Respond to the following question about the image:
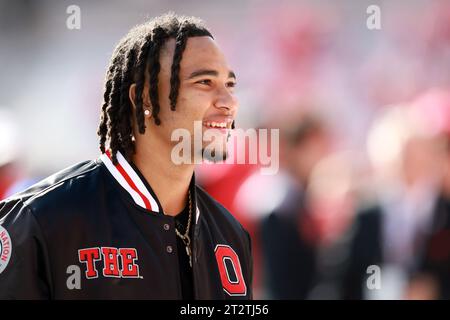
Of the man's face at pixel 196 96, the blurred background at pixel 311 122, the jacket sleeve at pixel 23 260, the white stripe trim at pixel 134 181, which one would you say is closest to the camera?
the jacket sleeve at pixel 23 260

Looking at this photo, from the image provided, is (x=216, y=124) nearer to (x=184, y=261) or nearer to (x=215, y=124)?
(x=215, y=124)

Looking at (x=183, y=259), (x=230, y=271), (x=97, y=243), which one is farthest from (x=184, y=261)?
(x=97, y=243)

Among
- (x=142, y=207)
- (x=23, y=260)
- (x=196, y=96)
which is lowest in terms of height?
(x=23, y=260)

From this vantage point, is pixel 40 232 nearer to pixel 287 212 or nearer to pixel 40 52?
pixel 287 212

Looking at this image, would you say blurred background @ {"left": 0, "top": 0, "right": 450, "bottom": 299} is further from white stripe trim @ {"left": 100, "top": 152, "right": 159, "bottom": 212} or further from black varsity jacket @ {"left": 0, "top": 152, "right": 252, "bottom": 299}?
white stripe trim @ {"left": 100, "top": 152, "right": 159, "bottom": 212}

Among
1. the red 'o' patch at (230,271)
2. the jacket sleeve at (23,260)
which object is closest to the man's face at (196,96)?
the red 'o' patch at (230,271)

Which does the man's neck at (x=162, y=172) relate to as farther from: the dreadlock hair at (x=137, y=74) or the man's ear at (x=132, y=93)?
the man's ear at (x=132, y=93)

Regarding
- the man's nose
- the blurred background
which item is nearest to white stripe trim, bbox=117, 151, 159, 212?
the man's nose

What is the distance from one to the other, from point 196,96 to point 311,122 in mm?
2539

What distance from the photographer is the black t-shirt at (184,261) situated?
2.98 metres

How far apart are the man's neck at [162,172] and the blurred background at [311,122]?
1.94 m

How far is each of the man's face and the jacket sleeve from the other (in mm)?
629

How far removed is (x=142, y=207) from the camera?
2961mm
